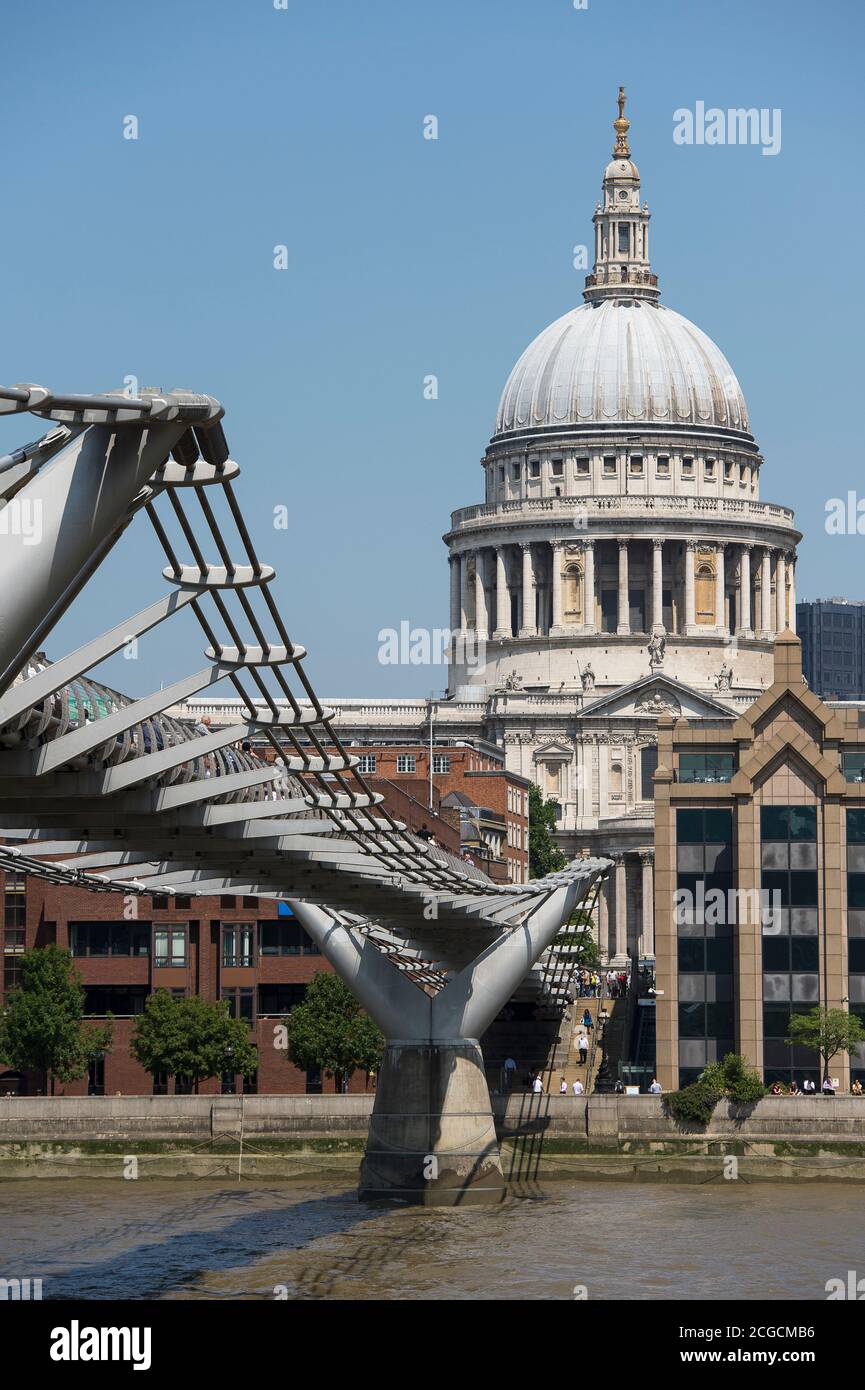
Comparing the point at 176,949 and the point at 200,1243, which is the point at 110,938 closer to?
the point at 176,949

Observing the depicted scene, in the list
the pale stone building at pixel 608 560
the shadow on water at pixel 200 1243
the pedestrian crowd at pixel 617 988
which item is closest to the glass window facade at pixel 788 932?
the shadow on water at pixel 200 1243

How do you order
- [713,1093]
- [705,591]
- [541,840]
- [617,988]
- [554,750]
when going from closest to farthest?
[713,1093], [617,988], [541,840], [554,750], [705,591]

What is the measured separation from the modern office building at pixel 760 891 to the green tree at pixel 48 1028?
15.2 metres

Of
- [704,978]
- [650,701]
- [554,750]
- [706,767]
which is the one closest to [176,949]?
[706,767]

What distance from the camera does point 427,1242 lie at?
49.8 metres

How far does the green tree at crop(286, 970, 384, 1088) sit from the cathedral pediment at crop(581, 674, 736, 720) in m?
61.3

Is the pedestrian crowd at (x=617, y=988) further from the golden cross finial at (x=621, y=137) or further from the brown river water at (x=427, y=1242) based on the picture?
the golden cross finial at (x=621, y=137)

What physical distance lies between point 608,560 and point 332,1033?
76596mm

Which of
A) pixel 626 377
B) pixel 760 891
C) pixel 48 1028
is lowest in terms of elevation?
pixel 48 1028

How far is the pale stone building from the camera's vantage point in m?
134

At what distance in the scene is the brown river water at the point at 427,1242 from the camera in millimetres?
43781

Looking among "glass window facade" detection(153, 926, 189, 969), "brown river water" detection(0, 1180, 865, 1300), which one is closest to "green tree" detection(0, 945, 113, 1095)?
"glass window facade" detection(153, 926, 189, 969)

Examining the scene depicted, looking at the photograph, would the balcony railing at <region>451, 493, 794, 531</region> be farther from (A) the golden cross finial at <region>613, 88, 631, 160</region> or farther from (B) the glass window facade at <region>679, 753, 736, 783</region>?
(B) the glass window facade at <region>679, 753, 736, 783</region>
